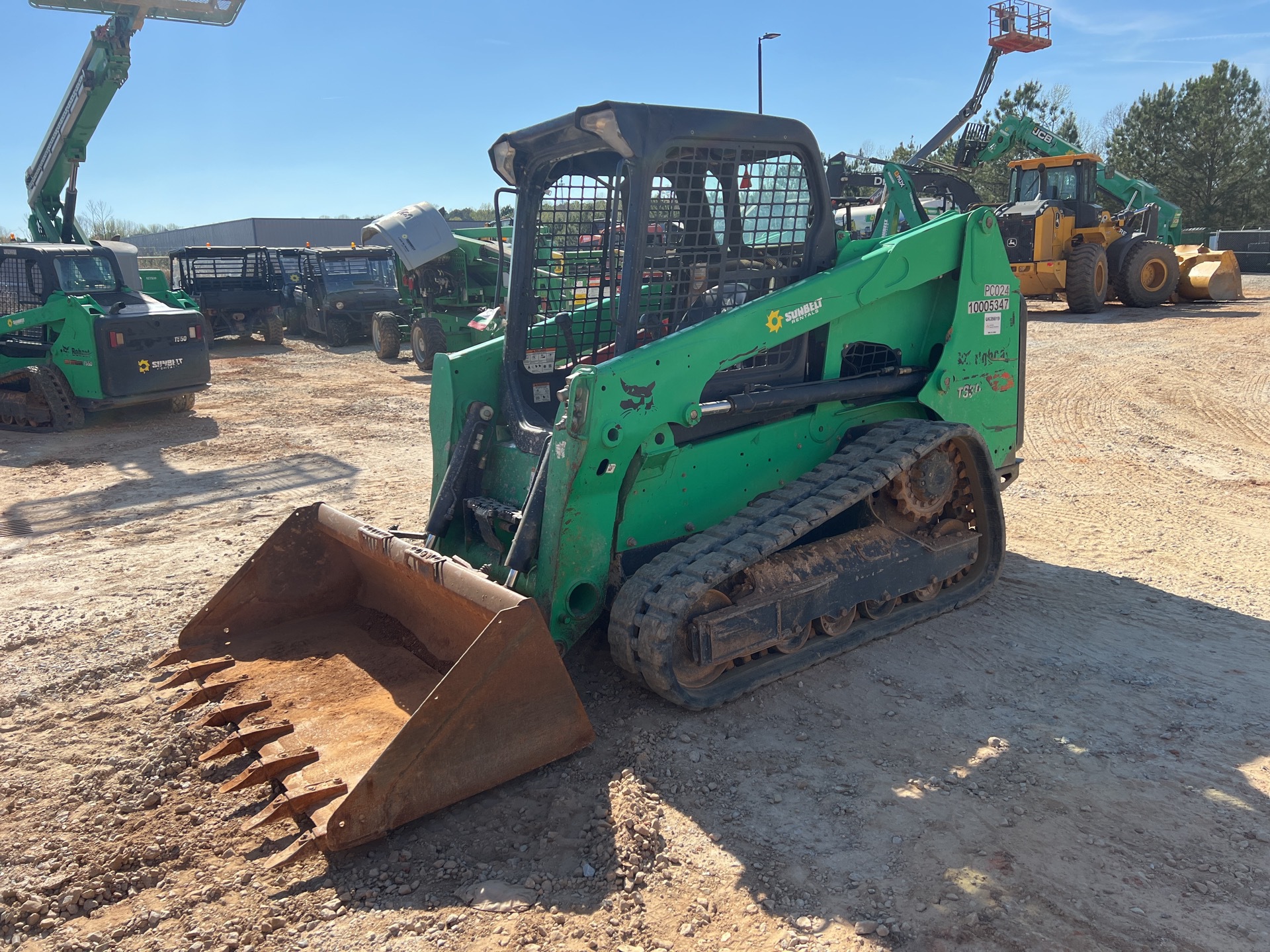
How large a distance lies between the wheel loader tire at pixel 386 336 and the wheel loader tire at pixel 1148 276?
12043 mm

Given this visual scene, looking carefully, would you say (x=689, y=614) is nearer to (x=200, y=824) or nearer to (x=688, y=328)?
(x=688, y=328)

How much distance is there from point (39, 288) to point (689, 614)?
34.8 feet

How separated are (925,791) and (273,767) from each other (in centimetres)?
228

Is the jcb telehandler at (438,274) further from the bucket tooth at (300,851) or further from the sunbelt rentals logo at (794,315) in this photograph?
the bucket tooth at (300,851)

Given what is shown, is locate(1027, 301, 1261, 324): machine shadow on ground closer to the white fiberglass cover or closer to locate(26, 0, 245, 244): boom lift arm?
the white fiberglass cover

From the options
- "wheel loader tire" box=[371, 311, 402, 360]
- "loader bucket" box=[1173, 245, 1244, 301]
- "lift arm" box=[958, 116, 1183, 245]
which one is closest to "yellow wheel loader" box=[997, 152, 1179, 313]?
"loader bucket" box=[1173, 245, 1244, 301]

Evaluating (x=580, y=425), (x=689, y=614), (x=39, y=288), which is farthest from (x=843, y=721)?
(x=39, y=288)

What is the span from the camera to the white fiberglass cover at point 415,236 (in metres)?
16.1

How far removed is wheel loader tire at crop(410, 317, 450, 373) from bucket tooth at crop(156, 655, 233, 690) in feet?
37.6

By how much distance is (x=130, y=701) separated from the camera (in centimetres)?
418

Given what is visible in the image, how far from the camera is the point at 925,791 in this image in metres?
3.42

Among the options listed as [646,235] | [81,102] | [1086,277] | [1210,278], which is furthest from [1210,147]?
[646,235]

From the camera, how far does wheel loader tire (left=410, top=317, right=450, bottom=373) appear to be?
1546cm

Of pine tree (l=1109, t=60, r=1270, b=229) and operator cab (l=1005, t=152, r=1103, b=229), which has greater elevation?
pine tree (l=1109, t=60, r=1270, b=229)
